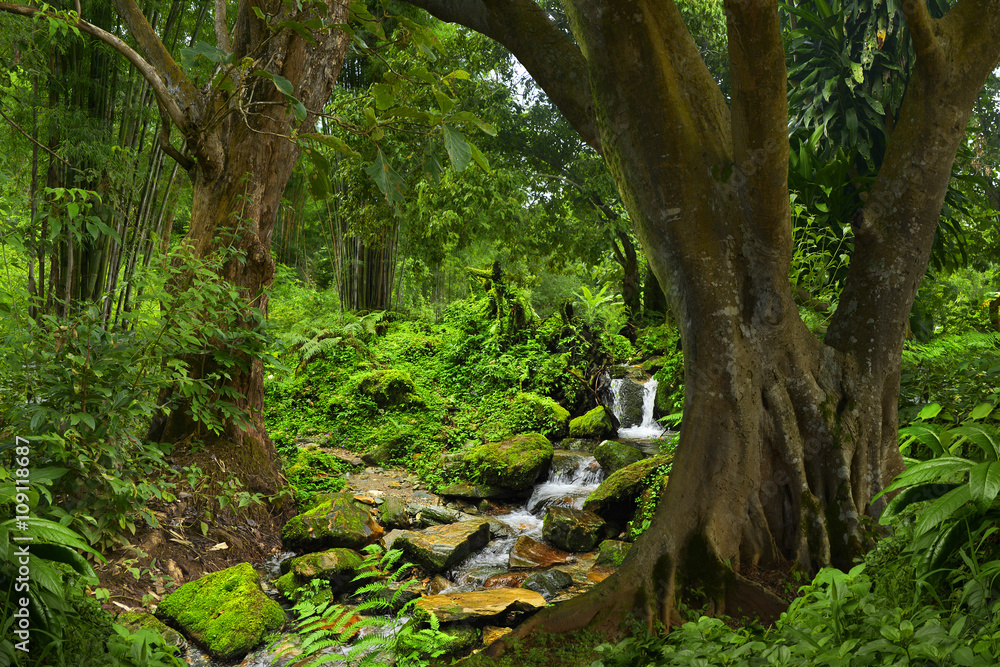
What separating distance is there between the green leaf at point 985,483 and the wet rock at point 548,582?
333cm

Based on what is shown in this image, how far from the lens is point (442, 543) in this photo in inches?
194

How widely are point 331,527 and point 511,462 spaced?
2.46m

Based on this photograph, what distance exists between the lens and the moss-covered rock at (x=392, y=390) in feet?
29.1

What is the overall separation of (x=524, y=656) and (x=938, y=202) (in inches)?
131

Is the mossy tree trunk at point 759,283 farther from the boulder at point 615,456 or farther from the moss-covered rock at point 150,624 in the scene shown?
the boulder at point 615,456

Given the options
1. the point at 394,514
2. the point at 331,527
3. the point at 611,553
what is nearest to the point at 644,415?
the point at 611,553

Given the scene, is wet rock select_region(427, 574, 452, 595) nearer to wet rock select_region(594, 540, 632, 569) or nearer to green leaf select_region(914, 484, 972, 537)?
wet rock select_region(594, 540, 632, 569)

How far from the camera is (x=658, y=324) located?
10648mm

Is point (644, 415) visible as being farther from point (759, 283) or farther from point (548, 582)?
point (759, 283)

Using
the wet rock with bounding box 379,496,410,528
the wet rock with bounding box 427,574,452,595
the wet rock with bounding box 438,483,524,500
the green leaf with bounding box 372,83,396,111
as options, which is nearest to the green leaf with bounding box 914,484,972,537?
the green leaf with bounding box 372,83,396,111

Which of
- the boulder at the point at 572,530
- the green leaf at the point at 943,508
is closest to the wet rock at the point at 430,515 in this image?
the boulder at the point at 572,530

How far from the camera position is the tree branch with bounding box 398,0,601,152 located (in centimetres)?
381

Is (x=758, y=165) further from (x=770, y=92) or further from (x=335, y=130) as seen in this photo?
(x=335, y=130)

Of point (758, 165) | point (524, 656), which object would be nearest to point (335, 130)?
point (758, 165)
